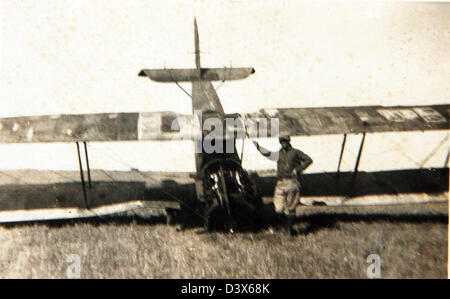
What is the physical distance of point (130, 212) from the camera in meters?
8.88

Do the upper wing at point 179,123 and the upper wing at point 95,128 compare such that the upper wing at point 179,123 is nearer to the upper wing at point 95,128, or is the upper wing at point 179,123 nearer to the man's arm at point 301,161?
the upper wing at point 95,128

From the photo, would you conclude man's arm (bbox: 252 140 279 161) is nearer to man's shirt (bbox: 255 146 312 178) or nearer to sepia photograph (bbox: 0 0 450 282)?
sepia photograph (bbox: 0 0 450 282)

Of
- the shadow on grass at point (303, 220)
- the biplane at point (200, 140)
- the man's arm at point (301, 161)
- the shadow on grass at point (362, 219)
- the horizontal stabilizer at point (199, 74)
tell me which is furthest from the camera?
the horizontal stabilizer at point (199, 74)

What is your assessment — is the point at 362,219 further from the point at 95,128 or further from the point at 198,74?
the point at 198,74

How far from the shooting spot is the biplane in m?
7.61

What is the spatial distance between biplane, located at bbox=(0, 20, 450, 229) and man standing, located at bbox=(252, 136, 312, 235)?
57 cm

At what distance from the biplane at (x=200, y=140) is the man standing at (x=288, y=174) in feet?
1.89

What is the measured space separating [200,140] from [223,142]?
66cm

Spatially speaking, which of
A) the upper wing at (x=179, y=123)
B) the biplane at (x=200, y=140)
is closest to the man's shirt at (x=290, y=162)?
the biplane at (x=200, y=140)

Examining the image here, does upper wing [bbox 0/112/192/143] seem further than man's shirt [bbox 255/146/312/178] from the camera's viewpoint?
Yes

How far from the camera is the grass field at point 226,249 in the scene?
22.7 feet

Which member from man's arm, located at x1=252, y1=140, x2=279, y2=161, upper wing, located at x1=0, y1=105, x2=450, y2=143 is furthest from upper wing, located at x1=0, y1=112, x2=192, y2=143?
man's arm, located at x1=252, y1=140, x2=279, y2=161
